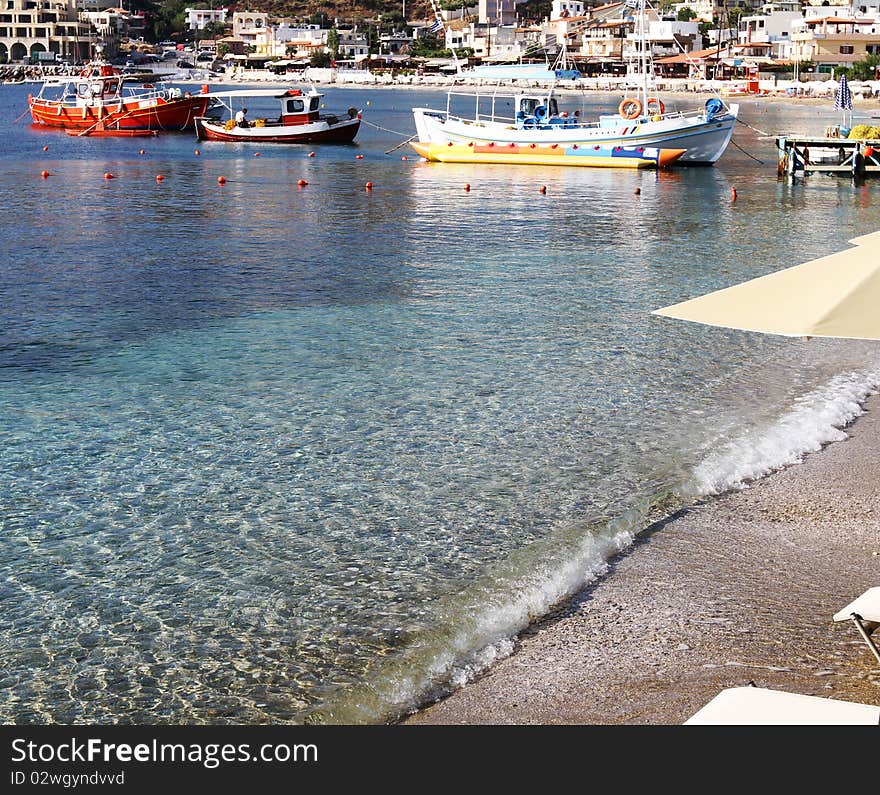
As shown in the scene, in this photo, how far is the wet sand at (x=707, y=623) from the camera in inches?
263

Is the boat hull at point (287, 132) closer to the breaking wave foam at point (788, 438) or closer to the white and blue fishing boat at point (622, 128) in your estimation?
the white and blue fishing boat at point (622, 128)

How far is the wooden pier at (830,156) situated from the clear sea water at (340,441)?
1227cm

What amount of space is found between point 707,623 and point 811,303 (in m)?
2.24

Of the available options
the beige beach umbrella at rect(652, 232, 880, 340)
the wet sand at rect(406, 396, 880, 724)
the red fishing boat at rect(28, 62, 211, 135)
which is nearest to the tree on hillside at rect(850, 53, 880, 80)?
the red fishing boat at rect(28, 62, 211, 135)

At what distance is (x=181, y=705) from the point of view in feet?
22.3

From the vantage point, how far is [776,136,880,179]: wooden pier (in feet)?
125

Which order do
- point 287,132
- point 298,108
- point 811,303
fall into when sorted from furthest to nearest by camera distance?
point 298,108 < point 287,132 < point 811,303

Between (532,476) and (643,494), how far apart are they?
1.08 metres

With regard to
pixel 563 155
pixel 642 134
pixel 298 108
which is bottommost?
pixel 563 155

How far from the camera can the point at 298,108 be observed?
57250 mm

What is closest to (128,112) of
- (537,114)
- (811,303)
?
→ (537,114)

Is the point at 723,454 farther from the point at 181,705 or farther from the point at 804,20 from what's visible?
the point at 804,20

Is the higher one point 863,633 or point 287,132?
point 287,132
